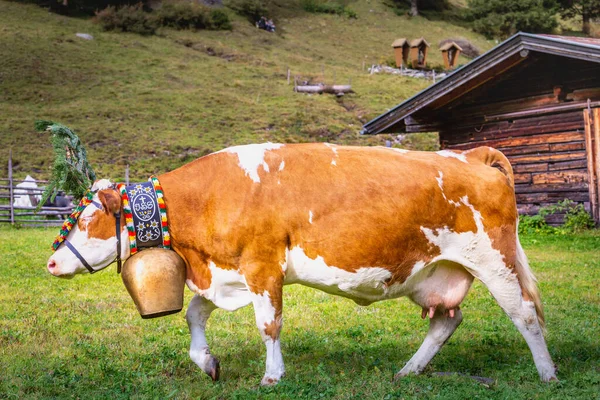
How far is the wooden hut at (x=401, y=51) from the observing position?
200ft

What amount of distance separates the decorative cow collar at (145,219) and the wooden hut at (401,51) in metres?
58.2

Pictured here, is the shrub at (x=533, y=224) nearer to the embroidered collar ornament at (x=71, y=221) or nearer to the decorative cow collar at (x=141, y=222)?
the decorative cow collar at (x=141, y=222)

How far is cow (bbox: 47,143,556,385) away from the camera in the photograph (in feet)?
16.8

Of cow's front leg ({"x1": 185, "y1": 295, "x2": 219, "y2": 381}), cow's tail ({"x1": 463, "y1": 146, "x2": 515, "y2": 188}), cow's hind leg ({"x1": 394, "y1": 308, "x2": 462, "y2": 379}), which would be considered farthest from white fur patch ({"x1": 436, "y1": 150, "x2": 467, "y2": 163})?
cow's front leg ({"x1": 185, "y1": 295, "x2": 219, "y2": 381})

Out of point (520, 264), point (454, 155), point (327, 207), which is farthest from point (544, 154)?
point (327, 207)

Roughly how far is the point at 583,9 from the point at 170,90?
159ft

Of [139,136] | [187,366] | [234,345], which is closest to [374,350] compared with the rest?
[234,345]

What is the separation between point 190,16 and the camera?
64.9 metres

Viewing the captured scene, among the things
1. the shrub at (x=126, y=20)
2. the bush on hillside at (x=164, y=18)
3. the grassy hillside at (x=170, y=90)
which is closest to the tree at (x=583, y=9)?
the grassy hillside at (x=170, y=90)

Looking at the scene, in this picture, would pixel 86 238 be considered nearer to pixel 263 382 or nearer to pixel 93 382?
pixel 93 382

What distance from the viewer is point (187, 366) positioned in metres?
5.93

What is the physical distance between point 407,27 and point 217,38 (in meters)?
25.7

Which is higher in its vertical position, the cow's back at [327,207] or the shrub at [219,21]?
the shrub at [219,21]

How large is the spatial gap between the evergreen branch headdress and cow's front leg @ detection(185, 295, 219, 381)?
1344 millimetres
